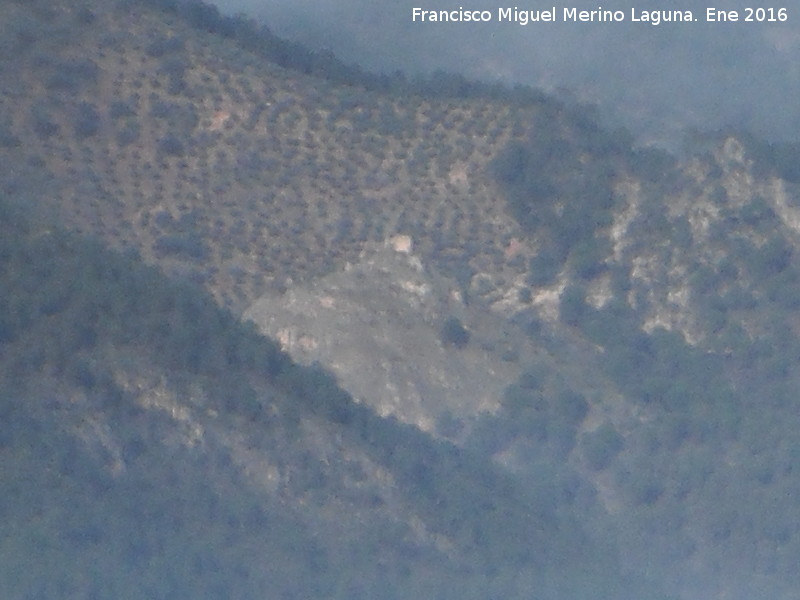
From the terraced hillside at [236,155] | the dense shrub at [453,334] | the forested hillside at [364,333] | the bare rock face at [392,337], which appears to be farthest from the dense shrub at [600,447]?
the terraced hillside at [236,155]

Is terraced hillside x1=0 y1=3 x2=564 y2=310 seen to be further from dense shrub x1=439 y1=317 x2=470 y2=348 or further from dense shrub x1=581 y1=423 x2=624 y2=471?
dense shrub x1=581 y1=423 x2=624 y2=471

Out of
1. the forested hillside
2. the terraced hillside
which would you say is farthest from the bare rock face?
the terraced hillside

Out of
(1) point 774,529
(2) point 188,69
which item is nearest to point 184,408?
(2) point 188,69

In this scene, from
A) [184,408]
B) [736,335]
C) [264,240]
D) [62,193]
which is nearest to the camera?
[184,408]

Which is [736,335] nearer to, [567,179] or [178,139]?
[567,179]

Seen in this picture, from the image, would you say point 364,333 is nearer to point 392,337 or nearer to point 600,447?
point 392,337

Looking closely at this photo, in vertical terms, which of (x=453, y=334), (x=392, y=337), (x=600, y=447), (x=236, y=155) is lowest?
(x=600, y=447)

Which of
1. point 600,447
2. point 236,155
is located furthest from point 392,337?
point 236,155

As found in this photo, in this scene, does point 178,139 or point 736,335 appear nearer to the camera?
point 178,139
